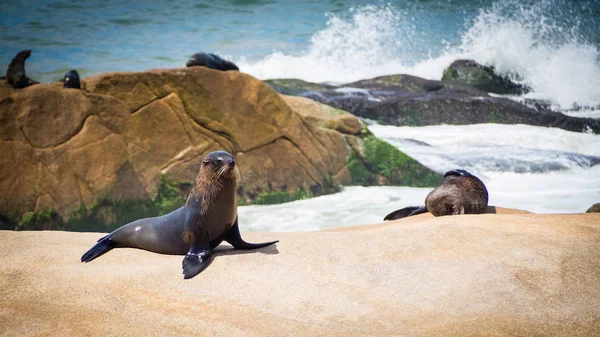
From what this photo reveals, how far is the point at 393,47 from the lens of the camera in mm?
14961

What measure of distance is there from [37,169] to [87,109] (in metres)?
1.07

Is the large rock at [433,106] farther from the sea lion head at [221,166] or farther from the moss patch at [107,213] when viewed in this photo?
the sea lion head at [221,166]

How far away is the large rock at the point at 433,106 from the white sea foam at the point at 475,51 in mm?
600

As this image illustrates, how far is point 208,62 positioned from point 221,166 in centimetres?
589

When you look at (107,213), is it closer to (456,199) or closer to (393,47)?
(456,199)

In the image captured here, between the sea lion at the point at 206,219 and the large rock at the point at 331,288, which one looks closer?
the large rock at the point at 331,288

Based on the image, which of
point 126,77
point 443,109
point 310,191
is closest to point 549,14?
point 443,109

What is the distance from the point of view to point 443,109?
538 inches

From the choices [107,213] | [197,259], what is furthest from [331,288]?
[107,213]

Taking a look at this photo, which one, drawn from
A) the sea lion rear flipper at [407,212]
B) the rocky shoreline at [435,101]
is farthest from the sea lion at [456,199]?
the rocky shoreline at [435,101]

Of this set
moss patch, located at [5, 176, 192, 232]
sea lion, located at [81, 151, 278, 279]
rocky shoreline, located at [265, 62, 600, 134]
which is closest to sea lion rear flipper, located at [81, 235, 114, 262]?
sea lion, located at [81, 151, 278, 279]

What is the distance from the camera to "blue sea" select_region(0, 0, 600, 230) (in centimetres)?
951

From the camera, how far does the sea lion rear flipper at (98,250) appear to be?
3824 mm

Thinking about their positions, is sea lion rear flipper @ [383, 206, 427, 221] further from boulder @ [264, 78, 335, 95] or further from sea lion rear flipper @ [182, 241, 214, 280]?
boulder @ [264, 78, 335, 95]
